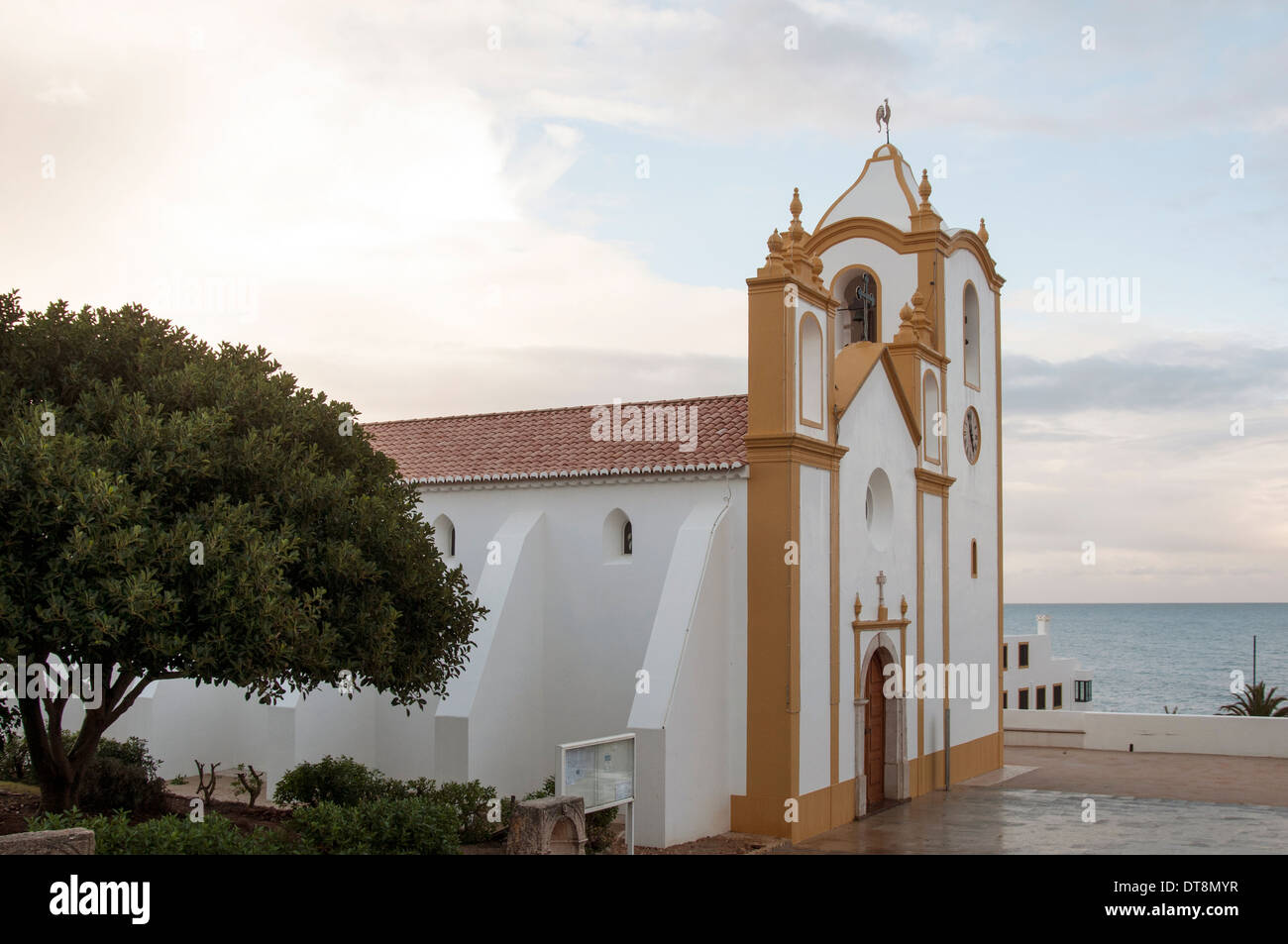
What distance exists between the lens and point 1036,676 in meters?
55.8

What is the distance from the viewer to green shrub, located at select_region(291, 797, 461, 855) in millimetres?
13578

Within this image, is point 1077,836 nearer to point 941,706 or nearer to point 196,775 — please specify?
point 941,706

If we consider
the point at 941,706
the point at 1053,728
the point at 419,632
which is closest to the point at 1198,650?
the point at 1053,728

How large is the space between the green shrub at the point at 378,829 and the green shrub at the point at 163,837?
869mm

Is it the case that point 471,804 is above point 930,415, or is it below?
below

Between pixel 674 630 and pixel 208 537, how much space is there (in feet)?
24.5

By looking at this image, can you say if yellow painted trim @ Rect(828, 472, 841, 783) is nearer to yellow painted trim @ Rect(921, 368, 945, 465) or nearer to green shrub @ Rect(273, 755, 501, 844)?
yellow painted trim @ Rect(921, 368, 945, 465)

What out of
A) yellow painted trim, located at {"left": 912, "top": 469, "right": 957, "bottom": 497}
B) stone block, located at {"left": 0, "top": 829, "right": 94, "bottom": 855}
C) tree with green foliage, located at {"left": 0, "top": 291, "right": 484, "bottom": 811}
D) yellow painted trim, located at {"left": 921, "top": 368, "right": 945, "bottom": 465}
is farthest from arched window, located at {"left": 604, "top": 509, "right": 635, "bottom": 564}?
stone block, located at {"left": 0, "top": 829, "right": 94, "bottom": 855}

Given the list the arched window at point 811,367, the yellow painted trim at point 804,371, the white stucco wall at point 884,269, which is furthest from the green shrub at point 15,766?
the white stucco wall at point 884,269

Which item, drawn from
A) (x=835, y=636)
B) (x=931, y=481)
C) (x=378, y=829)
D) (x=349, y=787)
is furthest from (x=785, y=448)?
(x=349, y=787)

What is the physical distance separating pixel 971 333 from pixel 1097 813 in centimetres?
1107

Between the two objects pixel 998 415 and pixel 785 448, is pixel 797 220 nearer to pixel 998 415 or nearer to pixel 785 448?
pixel 785 448

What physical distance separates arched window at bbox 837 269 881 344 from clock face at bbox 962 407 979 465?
2.97 meters

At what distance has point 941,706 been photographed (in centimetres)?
2420
